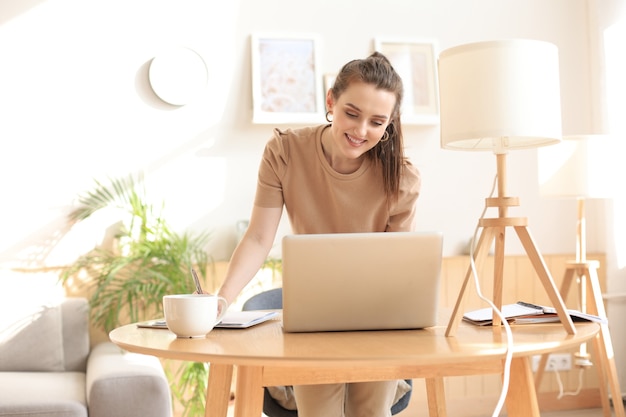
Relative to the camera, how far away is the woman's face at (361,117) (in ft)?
6.34

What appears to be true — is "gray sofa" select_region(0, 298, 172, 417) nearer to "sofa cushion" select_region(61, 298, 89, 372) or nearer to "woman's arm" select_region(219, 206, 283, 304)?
"sofa cushion" select_region(61, 298, 89, 372)

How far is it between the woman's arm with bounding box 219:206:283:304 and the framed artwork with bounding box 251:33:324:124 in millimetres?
1733

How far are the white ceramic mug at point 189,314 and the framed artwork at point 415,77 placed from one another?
2591 millimetres

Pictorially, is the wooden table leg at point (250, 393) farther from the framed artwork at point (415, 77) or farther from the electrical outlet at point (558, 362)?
the electrical outlet at point (558, 362)

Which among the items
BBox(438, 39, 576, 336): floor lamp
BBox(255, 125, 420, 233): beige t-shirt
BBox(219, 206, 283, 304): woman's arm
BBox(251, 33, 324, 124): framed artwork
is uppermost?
BBox(251, 33, 324, 124): framed artwork

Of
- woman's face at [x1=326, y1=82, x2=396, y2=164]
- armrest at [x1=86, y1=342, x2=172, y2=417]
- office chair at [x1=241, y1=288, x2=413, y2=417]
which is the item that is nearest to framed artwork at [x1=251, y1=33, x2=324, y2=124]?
office chair at [x1=241, y1=288, x2=413, y2=417]

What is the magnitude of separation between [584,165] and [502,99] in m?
2.06

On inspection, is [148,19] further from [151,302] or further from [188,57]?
[151,302]

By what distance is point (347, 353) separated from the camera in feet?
4.31

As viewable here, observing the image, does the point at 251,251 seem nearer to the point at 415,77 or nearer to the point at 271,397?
the point at 271,397

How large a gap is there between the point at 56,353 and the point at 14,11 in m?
1.60

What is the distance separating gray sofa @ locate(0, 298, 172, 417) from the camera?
269cm

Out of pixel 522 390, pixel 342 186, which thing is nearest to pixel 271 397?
pixel 342 186

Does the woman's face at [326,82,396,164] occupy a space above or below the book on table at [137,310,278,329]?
above
